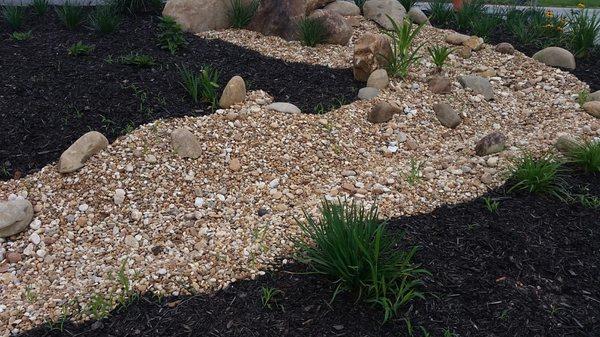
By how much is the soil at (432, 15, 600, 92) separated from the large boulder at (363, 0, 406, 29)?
1.62 ft

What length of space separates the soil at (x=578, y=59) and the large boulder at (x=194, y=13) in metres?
2.45

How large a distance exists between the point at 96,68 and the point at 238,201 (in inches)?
78.2

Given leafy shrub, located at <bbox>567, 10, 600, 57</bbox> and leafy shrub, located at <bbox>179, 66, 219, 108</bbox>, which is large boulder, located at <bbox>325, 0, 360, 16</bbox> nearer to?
leafy shrub, located at <bbox>567, 10, 600, 57</bbox>

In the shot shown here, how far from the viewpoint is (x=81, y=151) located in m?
3.74

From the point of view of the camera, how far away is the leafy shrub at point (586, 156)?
364cm

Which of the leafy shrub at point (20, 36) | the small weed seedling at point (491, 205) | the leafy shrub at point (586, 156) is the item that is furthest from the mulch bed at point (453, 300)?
the leafy shrub at point (20, 36)

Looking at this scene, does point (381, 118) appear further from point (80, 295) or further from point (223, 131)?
point (80, 295)

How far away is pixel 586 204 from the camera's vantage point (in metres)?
3.42

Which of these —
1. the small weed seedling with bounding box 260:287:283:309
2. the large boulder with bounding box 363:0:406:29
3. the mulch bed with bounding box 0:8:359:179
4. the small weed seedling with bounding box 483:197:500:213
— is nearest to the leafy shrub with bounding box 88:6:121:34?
the mulch bed with bounding box 0:8:359:179

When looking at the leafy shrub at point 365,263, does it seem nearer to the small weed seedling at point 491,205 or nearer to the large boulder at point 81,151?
the small weed seedling at point 491,205

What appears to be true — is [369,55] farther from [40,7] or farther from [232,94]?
[40,7]

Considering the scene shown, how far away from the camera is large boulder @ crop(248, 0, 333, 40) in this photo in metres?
5.66

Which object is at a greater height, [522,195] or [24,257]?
[522,195]

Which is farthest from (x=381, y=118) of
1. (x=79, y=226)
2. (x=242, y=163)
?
(x=79, y=226)
